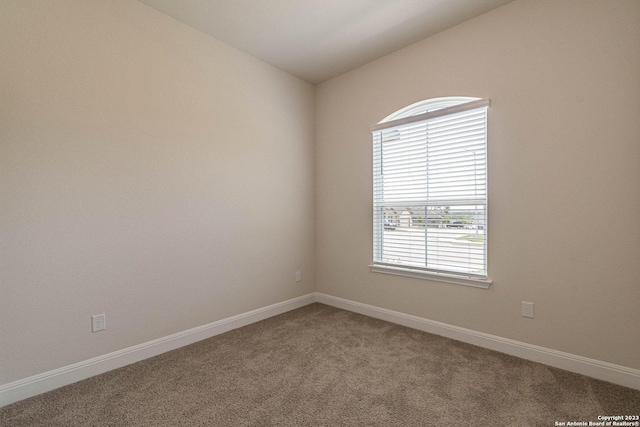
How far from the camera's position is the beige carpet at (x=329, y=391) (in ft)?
5.59

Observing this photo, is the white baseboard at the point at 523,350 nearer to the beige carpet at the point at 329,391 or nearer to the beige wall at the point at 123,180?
the beige carpet at the point at 329,391

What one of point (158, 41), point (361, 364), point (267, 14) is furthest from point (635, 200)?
point (158, 41)

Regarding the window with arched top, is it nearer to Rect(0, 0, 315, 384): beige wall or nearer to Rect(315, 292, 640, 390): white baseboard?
Rect(315, 292, 640, 390): white baseboard

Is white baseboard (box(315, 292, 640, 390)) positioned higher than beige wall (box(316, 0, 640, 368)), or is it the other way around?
beige wall (box(316, 0, 640, 368))

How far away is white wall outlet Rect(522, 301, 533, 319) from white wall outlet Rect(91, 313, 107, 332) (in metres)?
3.24

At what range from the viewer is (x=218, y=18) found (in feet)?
8.52

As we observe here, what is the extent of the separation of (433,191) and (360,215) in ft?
2.96

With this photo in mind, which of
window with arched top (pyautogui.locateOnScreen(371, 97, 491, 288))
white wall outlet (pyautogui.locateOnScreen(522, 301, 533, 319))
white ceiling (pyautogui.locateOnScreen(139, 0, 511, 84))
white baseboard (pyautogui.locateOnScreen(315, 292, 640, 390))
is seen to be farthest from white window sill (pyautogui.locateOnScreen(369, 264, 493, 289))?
white ceiling (pyautogui.locateOnScreen(139, 0, 511, 84))

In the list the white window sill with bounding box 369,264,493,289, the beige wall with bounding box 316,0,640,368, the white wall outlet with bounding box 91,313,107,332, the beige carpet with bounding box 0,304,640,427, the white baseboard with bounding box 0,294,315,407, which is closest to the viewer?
the beige carpet with bounding box 0,304,640,427

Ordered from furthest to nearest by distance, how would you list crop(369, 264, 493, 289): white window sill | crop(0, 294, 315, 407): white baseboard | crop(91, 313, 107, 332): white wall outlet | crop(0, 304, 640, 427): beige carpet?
crop(369, 264, 493, 289): white window sill
crop(91, 313, 107, 332): white wall outlet
crop(0, 294, 315, 407): white baseboard
crop(0, 304, 640, 427): beige carpet

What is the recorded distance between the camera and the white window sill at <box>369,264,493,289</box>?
2.61m

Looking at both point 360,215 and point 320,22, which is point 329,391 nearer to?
point 360,215

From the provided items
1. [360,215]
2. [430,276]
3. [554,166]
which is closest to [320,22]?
[360,215]

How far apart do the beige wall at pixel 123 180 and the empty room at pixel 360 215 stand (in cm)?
2
